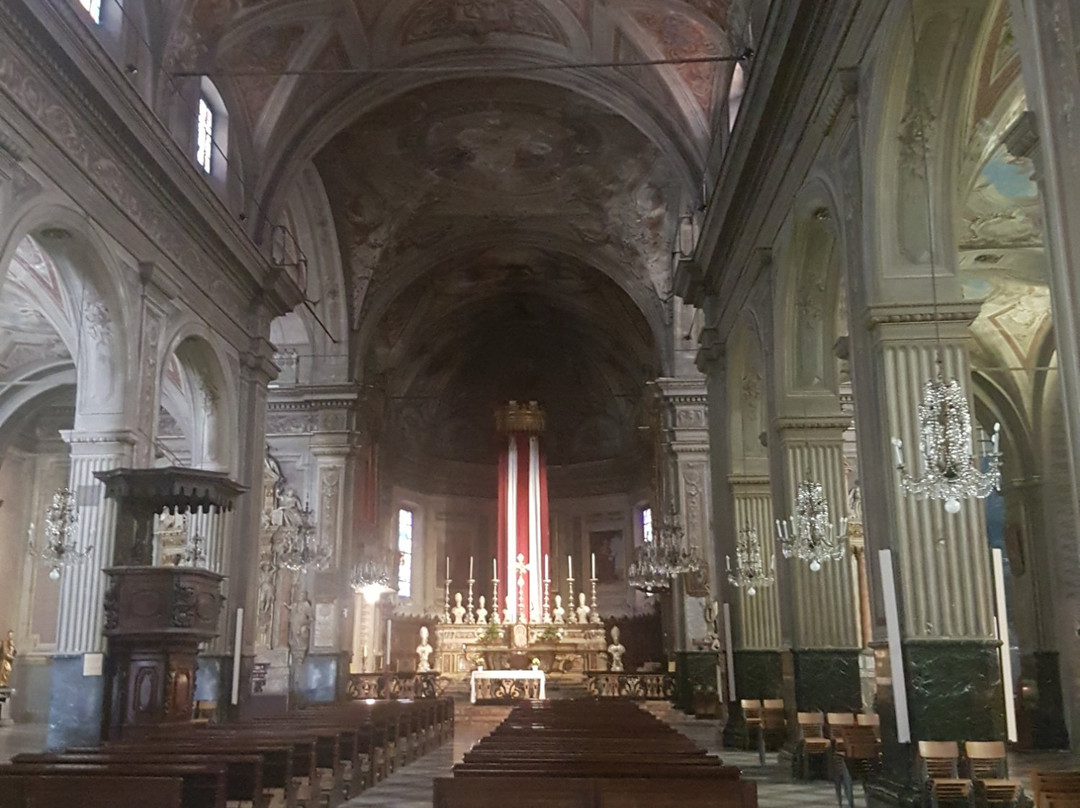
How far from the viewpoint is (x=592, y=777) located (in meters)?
4.77

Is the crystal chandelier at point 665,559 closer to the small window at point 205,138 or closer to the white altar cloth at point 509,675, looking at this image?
the white altar cloth at point 509,675

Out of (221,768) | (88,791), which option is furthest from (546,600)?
(88,791)

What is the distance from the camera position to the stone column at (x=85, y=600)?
11.0 meters

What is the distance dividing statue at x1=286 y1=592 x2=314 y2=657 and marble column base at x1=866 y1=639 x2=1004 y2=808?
15.1m

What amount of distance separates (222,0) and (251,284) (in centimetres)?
407

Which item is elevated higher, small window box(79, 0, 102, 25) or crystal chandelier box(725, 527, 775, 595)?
small window box(79, 0, 102, 25)

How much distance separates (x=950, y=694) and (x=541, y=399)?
2305 centimetres

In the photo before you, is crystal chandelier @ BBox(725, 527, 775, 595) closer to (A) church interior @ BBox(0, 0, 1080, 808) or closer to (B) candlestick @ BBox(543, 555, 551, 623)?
(A) church interior @ BBox(0, 0, 1080, 808)

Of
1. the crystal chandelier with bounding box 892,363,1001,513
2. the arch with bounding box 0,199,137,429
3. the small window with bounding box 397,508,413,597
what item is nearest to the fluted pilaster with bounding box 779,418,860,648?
the crystal chandelier with bounding box 892,363,1001,513

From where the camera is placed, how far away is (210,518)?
14.7 meters

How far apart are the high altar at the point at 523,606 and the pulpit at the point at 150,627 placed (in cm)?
1194

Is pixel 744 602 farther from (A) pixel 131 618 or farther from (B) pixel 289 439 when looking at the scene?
(B) pixel 289 439

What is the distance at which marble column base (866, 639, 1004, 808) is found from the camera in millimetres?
7727

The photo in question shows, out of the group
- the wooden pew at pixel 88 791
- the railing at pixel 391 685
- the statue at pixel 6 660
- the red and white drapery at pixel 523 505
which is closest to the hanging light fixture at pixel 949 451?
the wooden pew at pixel 88 791
